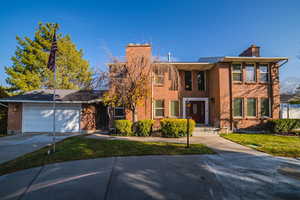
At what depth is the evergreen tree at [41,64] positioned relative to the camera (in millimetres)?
16672

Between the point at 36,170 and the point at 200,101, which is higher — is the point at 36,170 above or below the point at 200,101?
below

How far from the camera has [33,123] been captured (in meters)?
10.4

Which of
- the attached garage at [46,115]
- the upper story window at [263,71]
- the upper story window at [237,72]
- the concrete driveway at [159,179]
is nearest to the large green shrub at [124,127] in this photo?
the attached garage at [46,115]

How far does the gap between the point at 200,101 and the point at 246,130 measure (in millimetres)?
4233

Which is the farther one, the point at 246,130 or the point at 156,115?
the point at 156,115

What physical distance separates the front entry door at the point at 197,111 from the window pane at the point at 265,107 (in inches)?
179

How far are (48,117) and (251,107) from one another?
17.0 m

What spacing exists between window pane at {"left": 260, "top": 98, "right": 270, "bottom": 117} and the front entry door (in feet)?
14.9

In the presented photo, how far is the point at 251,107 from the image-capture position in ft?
34.4

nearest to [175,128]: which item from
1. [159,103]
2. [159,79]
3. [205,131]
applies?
[205,131]

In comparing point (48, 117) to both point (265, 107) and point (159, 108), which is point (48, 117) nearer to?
point (159, 108)

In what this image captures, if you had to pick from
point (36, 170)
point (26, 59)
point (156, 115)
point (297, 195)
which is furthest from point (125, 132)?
point (26, 59)

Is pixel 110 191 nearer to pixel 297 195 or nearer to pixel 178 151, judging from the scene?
pixel 178 151

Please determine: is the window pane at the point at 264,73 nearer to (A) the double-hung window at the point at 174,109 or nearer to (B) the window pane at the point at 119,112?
(A) the double-hung window at the point at 174,109
